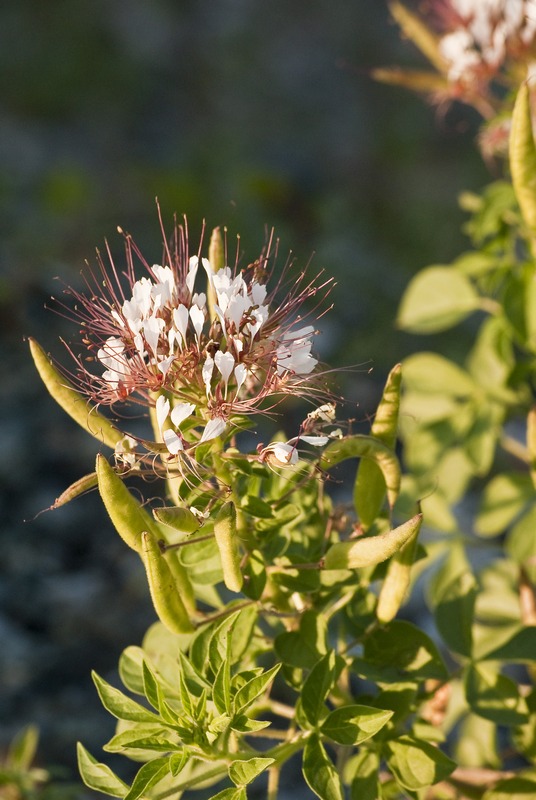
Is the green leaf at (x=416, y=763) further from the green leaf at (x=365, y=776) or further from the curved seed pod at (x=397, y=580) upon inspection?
the curved seed pod at (x=397, y=580)

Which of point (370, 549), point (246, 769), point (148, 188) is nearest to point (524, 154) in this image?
point (370, 549)

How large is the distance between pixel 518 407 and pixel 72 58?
4.35m

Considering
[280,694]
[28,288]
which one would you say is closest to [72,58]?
[28,288]

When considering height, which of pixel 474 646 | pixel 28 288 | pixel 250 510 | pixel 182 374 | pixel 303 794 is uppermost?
pixel 182 374

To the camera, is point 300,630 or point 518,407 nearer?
point 300,630

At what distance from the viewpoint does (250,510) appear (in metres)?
0.82

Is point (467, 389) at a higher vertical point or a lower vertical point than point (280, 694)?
higher

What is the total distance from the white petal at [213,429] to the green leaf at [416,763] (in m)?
0.43

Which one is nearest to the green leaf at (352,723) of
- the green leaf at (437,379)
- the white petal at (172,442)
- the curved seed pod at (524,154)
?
the white petal at (172,442)

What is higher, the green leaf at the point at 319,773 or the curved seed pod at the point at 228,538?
the curved seed pod at the point at 228,538

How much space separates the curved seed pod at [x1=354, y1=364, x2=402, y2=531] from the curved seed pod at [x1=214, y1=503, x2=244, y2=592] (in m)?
0.19

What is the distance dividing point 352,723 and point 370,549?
19 cm

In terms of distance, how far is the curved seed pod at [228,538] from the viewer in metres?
0.73

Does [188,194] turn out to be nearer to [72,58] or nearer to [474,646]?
[72,58]
